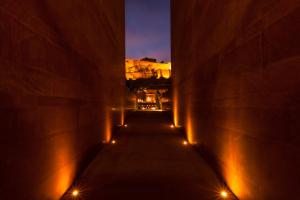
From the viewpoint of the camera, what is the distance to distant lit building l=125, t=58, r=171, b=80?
46.9 metres

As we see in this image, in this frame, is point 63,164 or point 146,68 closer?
point 63,164

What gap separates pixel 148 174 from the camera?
17.2 ft

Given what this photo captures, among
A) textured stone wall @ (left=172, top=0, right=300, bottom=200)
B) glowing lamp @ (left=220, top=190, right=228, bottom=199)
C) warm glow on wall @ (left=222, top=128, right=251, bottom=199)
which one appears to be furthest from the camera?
glowing lamp @ (left=220, top=190, right=228, bottom=199)

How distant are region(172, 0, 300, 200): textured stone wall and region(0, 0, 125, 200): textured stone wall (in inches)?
128

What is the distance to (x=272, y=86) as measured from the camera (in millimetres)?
2748

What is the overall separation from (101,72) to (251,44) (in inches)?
217

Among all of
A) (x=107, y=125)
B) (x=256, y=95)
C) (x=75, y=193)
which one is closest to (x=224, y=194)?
(x=256, y=95)

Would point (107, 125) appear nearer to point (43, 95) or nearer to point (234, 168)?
point (43, 95)

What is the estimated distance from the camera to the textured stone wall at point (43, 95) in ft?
8.36

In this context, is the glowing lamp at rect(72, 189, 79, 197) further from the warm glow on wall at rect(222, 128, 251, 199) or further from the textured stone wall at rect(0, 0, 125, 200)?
the warm glow on wall at rect(222, 128, 251, 199)

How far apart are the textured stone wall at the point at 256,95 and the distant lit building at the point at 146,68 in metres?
41.0

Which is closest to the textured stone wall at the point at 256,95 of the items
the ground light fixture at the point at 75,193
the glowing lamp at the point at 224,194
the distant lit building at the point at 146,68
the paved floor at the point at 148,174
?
the glowing lamp at the point at 224,194

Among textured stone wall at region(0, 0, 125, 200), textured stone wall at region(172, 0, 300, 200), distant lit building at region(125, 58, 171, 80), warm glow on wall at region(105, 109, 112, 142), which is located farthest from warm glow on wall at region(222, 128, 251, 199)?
distant lit building at region(125, 58, 171, 80)

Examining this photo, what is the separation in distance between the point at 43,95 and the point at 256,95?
3301mm
